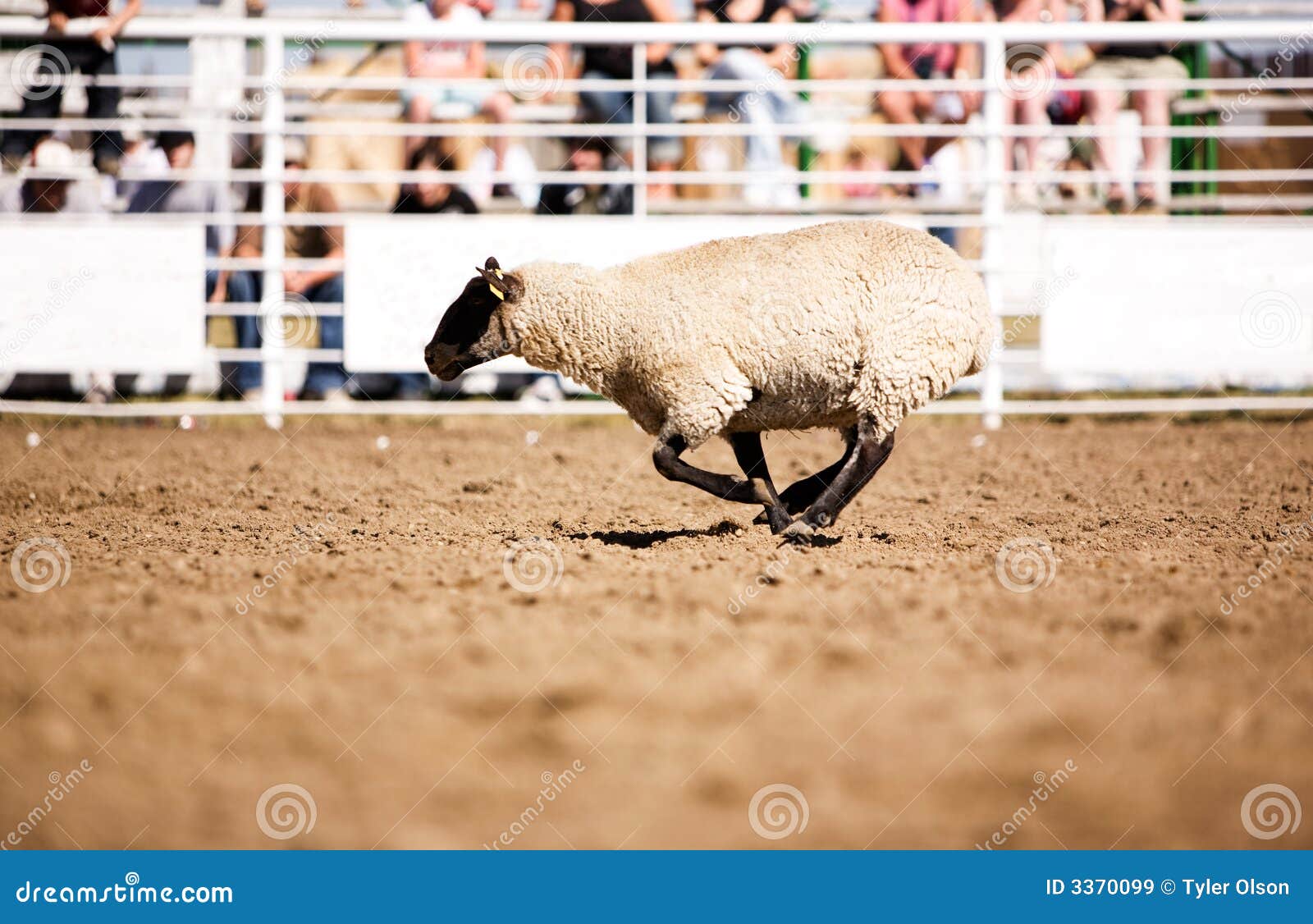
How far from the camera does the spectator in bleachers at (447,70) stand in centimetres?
986

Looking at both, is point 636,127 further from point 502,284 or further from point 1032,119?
point 502,284

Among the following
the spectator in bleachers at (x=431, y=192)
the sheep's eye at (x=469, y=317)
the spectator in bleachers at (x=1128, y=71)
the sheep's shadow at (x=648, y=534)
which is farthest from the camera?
the spectator in bleachers at (x=1128, y=71)

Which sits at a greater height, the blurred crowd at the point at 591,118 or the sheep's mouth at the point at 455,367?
the blurred crowd at the point at 591,118

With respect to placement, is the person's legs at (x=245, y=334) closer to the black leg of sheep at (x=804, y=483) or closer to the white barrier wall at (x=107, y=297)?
the white barrier wall at (x=107, y=297)

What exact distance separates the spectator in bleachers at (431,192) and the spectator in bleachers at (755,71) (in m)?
2.21

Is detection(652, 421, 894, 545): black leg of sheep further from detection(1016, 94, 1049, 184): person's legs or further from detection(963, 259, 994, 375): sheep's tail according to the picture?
detection(1016, 94, 1049, 184): person's legs

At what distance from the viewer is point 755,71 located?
9945mm

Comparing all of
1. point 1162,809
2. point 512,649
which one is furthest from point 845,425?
point 1162,809

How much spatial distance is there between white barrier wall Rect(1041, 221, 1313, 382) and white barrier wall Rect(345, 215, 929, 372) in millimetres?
2079

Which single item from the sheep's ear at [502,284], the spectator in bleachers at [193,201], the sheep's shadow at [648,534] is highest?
the spectator in bleachers at [193,201]

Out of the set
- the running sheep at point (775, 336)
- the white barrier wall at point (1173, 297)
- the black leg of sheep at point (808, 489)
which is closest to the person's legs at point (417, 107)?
the white barrier wall at point (1173, 297)

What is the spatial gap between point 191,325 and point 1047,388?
6.43 metres

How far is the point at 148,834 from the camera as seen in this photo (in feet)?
8.69

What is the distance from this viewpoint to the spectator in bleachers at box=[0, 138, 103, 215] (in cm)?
948
